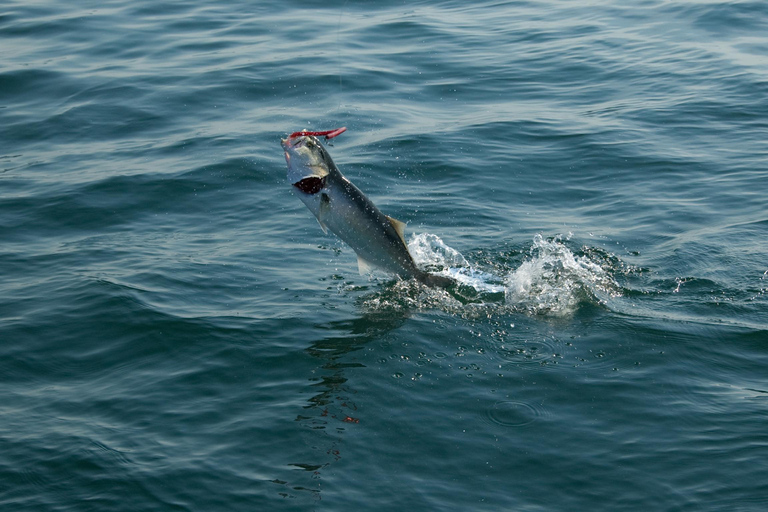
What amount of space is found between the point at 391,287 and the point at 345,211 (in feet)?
5.52

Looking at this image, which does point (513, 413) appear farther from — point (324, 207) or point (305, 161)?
point (305, 161)

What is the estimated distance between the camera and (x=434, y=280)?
8312 mm

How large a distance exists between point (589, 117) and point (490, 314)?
7.22 meters

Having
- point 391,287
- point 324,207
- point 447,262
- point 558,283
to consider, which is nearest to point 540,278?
point 558,283

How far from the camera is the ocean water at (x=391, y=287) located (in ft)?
20.7

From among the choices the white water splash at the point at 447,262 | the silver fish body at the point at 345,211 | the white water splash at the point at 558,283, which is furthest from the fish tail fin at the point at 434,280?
the white water splash at the point at 558,283

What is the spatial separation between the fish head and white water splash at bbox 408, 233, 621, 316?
2262 mm

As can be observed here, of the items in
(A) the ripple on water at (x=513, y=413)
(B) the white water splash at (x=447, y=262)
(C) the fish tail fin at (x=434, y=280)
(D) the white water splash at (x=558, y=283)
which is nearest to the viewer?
(A) the ripple on water at (x=513, y=413)

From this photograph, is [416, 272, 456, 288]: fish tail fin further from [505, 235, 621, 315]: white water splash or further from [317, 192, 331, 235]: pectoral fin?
[317, 192, 331, 235]: pectoral fin

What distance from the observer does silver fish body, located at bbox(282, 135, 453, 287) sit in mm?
7109

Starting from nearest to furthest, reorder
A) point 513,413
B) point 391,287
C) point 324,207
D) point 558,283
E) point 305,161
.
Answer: point 513,413 → point 305,161 → point 324,207 → point 558,283 → point 391,287

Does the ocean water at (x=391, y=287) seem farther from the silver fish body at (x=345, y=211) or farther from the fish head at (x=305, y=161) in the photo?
the fish head at (x=305, y=161)

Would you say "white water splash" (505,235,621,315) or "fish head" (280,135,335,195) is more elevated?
"fish head" (280,135,335,195)

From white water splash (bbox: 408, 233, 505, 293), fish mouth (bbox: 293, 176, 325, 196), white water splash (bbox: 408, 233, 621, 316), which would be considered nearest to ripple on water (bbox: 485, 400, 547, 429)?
white water splash (bbox: 408, 233, 621, 316)
